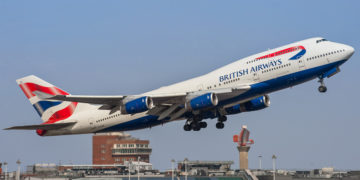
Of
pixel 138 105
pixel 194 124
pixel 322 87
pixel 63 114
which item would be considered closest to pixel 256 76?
pixel 322 87

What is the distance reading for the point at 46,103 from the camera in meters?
64.7

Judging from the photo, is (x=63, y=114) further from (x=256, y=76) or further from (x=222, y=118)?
(x=256, y=76)

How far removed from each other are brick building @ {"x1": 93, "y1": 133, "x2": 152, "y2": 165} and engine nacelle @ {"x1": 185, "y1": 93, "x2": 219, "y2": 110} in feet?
377

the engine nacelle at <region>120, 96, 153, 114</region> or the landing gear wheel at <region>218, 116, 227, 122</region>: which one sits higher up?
the engine nacelle at <region>120, 96, 153, 114</region>

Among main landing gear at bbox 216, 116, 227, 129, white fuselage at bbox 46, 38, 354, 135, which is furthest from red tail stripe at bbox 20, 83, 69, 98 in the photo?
main landing gear at bbox 216, 116, 227, 129

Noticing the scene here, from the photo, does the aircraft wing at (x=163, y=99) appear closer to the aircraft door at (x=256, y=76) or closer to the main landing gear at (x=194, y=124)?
the aircraft door at (x=256, y=76)

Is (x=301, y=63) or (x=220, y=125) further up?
(x=301, y=63)

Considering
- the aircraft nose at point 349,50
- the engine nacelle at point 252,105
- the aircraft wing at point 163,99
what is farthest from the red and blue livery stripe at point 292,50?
the engine nacelle at point 252,105

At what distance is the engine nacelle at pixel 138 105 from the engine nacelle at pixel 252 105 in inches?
436

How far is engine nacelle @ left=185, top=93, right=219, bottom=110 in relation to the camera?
53.5m

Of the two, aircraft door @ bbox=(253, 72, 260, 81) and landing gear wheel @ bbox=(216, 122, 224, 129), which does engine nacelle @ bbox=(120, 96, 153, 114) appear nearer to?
aircraft door @ bbox=(253, 72, 260, 81)

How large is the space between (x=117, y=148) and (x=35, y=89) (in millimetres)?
105927

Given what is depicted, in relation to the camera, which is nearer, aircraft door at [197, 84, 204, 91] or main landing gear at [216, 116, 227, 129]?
aircraft door at [197, 84, 204, 91]

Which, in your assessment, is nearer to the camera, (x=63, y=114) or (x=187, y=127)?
(x=187, y=127)
